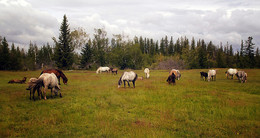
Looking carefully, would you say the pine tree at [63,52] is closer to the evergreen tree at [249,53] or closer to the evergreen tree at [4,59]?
the evergreen tree at [4,59]

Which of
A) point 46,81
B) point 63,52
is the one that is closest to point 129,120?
point 46,81

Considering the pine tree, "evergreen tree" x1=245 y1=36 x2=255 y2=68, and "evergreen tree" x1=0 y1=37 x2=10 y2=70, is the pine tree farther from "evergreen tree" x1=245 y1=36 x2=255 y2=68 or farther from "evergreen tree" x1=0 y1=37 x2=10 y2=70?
"evergreen tree" x1=245 y1=36 x2=255 y2=68

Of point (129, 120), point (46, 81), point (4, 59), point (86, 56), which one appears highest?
point (86, 56)

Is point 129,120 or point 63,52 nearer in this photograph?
point 129,120

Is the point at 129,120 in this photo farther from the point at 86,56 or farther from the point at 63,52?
the point at 86,56

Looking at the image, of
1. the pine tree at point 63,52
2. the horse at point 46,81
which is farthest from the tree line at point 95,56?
the horse at point 46,81

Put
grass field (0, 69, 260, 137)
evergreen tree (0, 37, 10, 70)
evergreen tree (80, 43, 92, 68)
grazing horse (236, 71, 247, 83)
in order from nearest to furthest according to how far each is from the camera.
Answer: grass field (0, 69, 260, 137), grazing horse (236, 71, 247, 83), evergreen tree (0, 37, 10, 70), evergreen tree (80, 43, 92, 68)

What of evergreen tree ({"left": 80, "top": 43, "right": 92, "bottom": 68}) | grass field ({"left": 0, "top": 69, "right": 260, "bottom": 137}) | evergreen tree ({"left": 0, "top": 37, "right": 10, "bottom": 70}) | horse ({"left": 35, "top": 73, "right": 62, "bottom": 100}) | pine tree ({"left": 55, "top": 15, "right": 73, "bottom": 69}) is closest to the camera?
grass field ({"left": 0, "top": 69, "right": 260, "bottom": 137})

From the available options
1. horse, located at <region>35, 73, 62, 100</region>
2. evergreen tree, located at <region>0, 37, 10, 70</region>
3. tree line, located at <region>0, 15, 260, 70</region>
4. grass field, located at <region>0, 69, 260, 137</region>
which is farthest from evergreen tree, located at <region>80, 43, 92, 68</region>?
grass field, located at <region>0, 69, 260, 137</region>

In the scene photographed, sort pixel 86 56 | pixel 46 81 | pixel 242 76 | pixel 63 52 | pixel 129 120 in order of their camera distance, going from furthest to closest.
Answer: pixel 86 56 < pixel 63 52 < pixel 242 76 < pixel 46 81 < pixel 129 120

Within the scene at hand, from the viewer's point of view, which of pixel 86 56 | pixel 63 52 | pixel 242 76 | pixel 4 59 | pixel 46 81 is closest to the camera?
pixel 46 81

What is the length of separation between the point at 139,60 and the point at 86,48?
27.3 m

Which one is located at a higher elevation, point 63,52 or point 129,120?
point 63,52

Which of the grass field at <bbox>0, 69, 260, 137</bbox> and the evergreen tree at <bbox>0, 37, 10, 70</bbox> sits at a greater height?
the evergreen tree at <bbox>0, 37, 10, 70</bbox>
